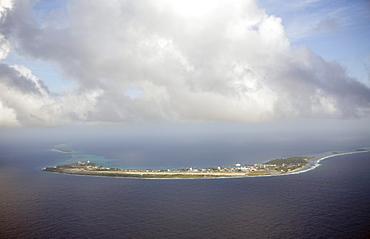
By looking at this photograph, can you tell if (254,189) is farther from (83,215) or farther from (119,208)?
(83,215)

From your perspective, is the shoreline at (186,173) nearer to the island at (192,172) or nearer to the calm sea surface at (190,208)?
the island at (192,172)

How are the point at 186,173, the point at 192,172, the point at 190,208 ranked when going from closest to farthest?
the point at 190,208, the point at 186,173, the point at 192,172

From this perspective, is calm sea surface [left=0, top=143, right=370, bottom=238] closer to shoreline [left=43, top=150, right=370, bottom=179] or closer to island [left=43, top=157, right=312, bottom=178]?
shoreline [left=43, top=150, right=370, bottom=179]

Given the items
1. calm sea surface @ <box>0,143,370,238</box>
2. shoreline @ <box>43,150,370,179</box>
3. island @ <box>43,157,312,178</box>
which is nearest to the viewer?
calm sea surface @ <box>0,143,370,238</box>

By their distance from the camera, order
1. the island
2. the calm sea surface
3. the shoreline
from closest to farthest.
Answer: the calm sea surface, the shoreline, the island

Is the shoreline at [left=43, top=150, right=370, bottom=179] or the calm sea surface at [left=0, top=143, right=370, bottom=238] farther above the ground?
the shoreline at [left=43, top=150, right=370, bottom=179]

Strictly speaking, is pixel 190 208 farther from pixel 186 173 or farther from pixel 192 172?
pixel 192 172

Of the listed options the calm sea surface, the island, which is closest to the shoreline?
the island

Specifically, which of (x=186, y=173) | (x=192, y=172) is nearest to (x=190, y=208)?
(x=186, y=173)

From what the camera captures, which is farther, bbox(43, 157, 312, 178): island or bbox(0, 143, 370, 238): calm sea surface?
bbox(43, 157, 312, 178): island
